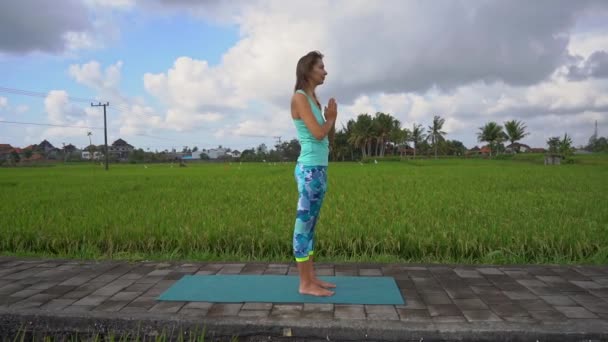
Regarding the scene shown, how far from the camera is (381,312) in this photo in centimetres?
269

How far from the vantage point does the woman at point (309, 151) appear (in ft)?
9.53

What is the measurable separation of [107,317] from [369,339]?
1.61m

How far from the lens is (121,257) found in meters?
4.28

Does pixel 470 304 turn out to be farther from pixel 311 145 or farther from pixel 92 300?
pixel 92 300

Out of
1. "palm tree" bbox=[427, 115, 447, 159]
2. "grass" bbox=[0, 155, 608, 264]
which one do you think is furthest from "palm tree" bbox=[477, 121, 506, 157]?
"grass" bbox=[0, 155, 608, 264]

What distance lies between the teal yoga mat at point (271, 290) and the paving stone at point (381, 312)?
0.06 metres

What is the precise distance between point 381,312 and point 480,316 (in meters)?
0.60

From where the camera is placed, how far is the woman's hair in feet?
9.83

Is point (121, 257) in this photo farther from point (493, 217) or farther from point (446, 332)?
point (493, 217)

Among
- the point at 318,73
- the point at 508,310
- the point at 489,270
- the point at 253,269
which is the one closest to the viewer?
the point at 508,310

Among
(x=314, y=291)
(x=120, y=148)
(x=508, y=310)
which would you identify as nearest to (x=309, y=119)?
(x=314, y=291)

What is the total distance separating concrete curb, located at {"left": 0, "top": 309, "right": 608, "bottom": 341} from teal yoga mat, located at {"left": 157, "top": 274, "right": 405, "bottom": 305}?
34 cm

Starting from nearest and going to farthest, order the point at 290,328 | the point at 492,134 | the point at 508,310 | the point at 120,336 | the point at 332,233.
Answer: the point at 290,328 → the point at 120,336 → the point at 508,310 → the point at 332,233 → the point at 492,134

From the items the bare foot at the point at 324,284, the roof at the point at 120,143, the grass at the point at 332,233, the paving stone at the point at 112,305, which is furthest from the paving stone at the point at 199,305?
the roof at the point at 120,143
